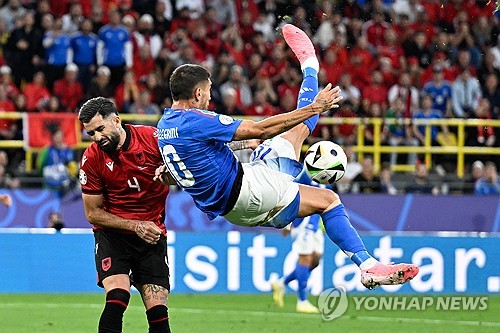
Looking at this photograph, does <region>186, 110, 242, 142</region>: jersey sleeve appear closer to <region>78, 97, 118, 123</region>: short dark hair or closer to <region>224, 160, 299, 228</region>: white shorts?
<region>224, 160, 299, 228</region>: white shorts

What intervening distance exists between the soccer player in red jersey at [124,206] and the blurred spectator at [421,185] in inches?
409

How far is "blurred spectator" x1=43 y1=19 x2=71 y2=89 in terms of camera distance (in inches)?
734

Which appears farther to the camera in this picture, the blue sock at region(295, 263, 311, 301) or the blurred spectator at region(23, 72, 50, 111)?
the blurred spectator at region(23, 72, 50, 111)

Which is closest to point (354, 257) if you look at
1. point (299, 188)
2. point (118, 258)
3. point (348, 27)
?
point (299, 188)

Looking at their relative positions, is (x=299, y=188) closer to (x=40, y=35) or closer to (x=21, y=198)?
(x=21, y=198)

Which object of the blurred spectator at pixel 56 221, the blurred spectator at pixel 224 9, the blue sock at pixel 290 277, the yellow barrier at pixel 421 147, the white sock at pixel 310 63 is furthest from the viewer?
the blurred spectator at pixel 224 9

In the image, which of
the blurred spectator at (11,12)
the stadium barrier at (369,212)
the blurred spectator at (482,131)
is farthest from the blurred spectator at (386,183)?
the blurred spectator at (11,12)

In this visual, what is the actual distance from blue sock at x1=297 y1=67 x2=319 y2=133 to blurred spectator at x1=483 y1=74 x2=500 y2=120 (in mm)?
11324

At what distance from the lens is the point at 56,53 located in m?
18.7

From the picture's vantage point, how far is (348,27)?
765 inches

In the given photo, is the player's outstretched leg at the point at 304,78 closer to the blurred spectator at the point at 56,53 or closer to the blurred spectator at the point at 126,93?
the blurred spectator at the point at 126,93


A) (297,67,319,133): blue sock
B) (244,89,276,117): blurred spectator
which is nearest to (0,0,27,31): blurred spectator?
(244,89,276,117): blurred spectator

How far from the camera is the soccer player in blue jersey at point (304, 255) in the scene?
1384cm

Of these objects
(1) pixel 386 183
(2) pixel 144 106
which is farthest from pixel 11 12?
(1) pixel 386 183
